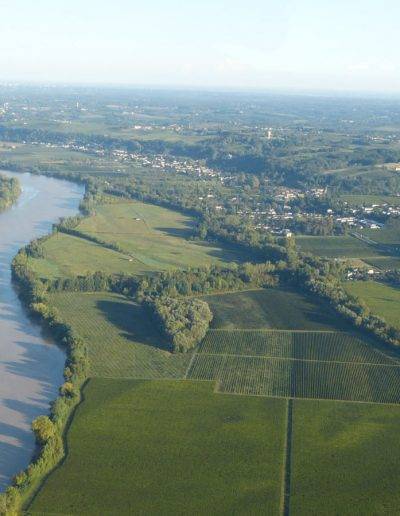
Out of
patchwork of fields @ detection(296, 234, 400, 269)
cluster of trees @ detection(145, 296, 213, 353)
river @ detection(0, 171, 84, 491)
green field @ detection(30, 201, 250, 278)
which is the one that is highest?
patchwork of fields @ detection(296, 234, 400, 269)

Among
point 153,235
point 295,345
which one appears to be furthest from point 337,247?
point 295,345

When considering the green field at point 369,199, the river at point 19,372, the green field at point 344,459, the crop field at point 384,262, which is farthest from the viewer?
the green field at point 369,199

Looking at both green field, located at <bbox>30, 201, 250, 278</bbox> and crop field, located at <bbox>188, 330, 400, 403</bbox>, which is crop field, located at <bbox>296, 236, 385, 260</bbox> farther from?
crop field, located at <bbox>188, 330, 400, 403</bbox>

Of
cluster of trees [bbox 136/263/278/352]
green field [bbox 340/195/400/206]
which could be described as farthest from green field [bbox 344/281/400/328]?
green field [bbox 340/195/400/206]

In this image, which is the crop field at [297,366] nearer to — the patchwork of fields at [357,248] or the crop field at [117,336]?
the crop field at [117,336]

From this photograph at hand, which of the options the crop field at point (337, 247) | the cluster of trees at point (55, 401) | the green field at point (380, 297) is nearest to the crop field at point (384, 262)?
the crop field at point (337, 247)
